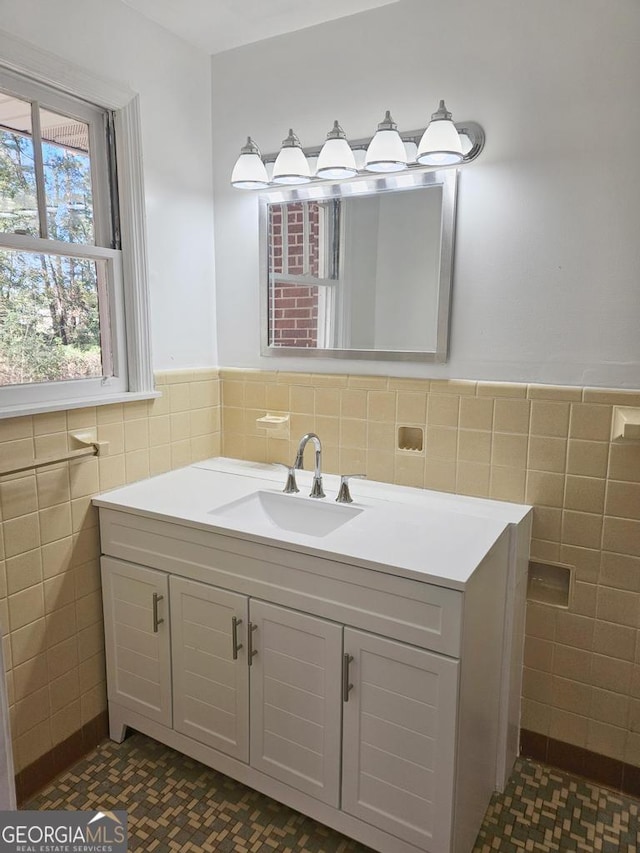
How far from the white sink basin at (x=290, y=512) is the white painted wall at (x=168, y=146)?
64cm

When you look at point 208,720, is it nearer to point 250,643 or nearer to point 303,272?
point 250,643

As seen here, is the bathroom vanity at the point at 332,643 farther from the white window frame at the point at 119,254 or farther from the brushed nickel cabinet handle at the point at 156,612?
the white window frame at the point at 119,254

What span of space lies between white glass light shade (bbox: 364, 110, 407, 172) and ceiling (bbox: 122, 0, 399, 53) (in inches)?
17.8

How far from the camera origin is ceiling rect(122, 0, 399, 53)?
1920mm

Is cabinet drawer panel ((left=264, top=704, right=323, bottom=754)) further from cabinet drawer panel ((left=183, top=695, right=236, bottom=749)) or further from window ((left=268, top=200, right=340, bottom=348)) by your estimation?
window ((left=268, top=200, right=340, bottom=348))

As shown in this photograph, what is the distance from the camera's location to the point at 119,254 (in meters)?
2.03

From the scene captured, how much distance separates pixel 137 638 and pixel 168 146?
5.71ft

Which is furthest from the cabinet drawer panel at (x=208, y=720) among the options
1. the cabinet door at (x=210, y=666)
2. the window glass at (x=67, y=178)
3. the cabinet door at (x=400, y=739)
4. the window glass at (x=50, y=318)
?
the window glass at (x=67, y=178)

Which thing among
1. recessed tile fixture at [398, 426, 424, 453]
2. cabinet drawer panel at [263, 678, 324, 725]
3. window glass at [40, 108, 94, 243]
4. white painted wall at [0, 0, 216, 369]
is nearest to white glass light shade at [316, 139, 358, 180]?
white painted wall at [0, 0, 216, 369]

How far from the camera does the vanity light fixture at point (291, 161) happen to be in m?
1.99

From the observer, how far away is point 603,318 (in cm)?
174

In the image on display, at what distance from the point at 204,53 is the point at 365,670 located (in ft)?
7.42

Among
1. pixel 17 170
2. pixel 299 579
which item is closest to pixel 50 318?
pixel 17 170

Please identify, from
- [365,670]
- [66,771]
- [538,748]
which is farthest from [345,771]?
[66,771]
